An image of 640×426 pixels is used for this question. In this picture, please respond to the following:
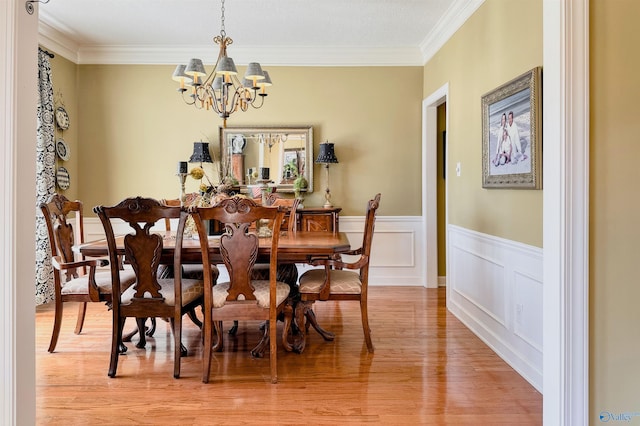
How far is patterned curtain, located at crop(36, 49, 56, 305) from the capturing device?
4250 mm

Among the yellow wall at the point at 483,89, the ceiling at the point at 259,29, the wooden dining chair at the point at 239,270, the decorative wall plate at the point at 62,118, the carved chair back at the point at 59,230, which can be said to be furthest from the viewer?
the decorative wall plate at the point at 62,118

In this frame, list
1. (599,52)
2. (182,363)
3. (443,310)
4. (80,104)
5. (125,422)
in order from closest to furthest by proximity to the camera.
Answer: (599,52) → (125,422) → (182,363) → (443,310) → (80,104)

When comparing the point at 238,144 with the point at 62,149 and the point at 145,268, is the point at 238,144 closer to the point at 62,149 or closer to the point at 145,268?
the point at 62,149

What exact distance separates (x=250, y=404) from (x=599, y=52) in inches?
90.4

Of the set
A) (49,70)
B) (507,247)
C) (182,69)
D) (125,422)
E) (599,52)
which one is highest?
(49,70)

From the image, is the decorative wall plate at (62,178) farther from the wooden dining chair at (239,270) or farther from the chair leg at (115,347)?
the wooden dining chair at (239,270)

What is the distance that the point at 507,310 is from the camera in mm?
2977

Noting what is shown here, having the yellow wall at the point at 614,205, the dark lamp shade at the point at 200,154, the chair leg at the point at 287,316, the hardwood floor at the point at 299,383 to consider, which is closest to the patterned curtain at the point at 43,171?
the hardwood floor at the point at 299,383

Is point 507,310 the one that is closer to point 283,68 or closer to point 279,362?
point 279,362

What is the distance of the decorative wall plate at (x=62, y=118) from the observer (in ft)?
15.3

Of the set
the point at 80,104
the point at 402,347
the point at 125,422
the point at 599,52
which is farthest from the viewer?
the point at 80,104

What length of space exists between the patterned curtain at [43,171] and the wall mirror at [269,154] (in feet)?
5.85

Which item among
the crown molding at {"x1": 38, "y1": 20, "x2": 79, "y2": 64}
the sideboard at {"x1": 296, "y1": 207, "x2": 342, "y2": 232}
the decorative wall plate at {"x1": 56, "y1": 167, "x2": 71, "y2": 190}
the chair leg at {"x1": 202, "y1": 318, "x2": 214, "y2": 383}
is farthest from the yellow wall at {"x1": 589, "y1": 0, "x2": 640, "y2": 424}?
the decorative wall plate at {"x1": 56, "y1": 167, "x2": 71, "y2": 190}

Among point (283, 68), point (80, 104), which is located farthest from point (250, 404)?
point (80, 104)
